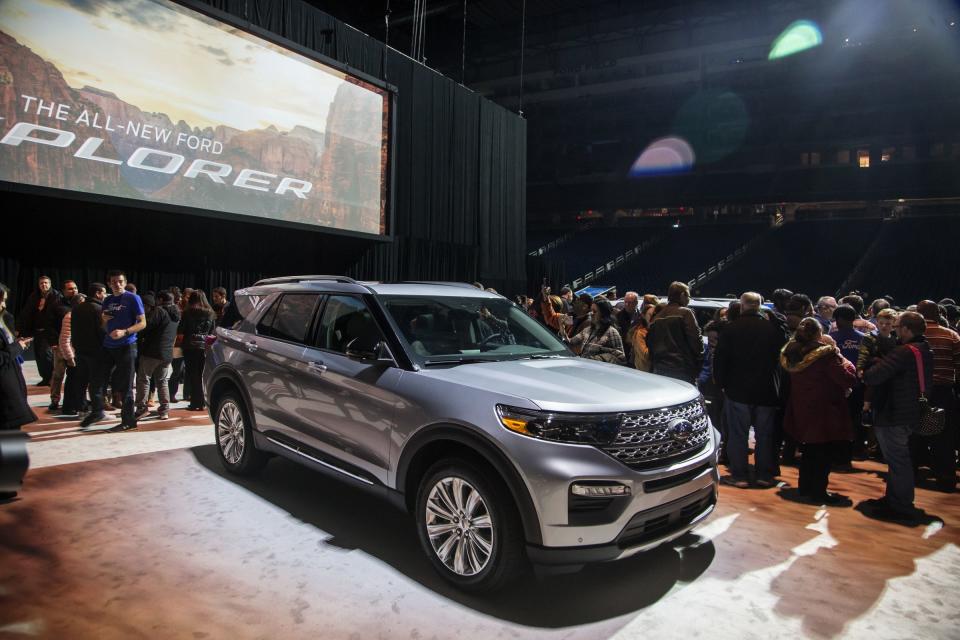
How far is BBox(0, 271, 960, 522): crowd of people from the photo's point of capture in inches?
169

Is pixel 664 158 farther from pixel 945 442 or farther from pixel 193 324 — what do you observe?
pixel 193 324

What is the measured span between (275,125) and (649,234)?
3003 cm

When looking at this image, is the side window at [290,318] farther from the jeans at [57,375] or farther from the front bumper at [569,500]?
the jeans at [57,375]

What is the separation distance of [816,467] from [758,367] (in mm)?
Result: 862

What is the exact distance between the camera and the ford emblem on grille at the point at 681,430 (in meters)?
3.03

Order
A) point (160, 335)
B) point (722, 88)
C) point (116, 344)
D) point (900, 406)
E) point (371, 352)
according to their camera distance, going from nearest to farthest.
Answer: point (371, 352)
point (900, 406)
point (116, 344)
point (160, 335)
point (722, 88)

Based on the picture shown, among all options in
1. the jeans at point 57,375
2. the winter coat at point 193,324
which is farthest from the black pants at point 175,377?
the jeans at point 57,375

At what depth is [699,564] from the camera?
3.39 metres

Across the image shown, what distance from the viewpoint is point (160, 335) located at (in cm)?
685

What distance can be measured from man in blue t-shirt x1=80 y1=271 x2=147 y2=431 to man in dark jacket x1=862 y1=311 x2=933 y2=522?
22.5 ft

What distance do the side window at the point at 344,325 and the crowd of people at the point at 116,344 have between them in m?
1.77

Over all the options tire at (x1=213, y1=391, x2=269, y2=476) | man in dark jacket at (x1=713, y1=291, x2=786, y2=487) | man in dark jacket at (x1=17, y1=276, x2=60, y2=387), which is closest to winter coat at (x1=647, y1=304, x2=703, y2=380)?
man in dark jacket at (x1=713, y1=291, x2=786, y2=487)

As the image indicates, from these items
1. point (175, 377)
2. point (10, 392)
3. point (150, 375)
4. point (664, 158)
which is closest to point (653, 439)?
point (10, 392)

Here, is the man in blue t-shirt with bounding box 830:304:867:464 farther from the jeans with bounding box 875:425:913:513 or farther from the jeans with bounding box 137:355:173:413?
the jeans with bounding box 137:355:173:413
